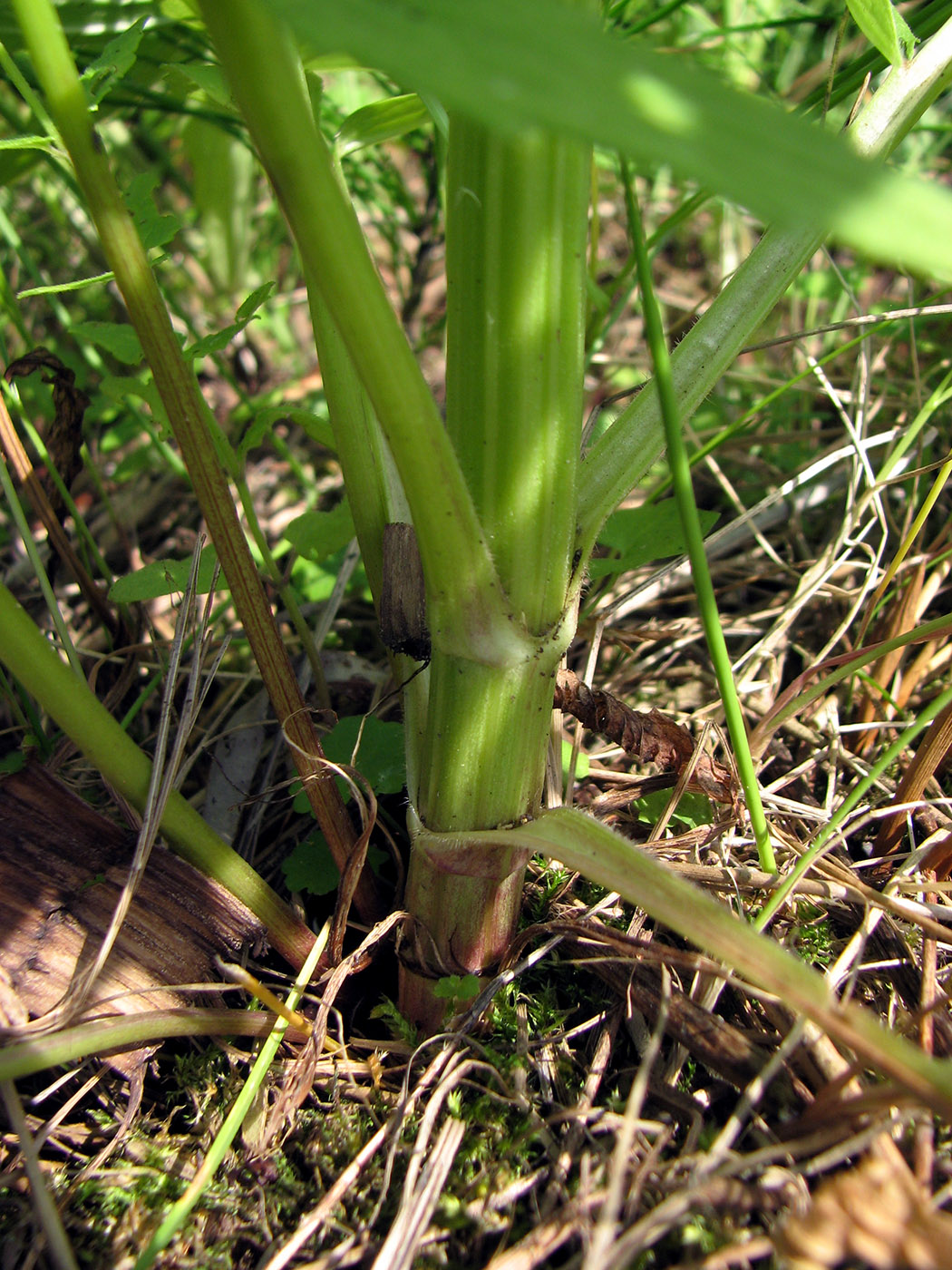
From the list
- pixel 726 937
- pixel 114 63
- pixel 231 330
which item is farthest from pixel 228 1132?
pixel 114 63

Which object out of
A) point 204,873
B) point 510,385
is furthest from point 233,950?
point 510,385

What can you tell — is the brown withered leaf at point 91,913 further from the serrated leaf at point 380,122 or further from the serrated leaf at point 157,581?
the serrated leaf at point 380,122

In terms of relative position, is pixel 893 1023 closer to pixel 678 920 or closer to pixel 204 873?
pixel 678 920

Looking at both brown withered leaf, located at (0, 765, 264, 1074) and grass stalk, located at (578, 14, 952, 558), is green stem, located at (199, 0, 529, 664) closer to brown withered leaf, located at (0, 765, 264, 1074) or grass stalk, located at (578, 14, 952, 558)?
grass stalk, located at (578, 14, 952, 558)

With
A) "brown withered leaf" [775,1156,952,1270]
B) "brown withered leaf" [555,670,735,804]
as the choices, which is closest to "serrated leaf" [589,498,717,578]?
"brown withered leaf" [555,670,735,804]

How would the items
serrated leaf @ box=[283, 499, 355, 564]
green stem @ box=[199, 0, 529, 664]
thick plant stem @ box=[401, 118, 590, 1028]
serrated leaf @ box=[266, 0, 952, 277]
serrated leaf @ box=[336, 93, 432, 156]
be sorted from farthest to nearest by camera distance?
serrated leaf @ box=[283, 499, 355, 564] → serrated leaf @ box=[336, 93, 432, 156] → thick plant stem @ box=[401, 118, 590, 1028] → green stem @ box=[199, 0, 529, 664] → serrated leaf @ box=[266, 0, 952, 277]

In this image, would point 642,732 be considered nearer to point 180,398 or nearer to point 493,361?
point 493,361
